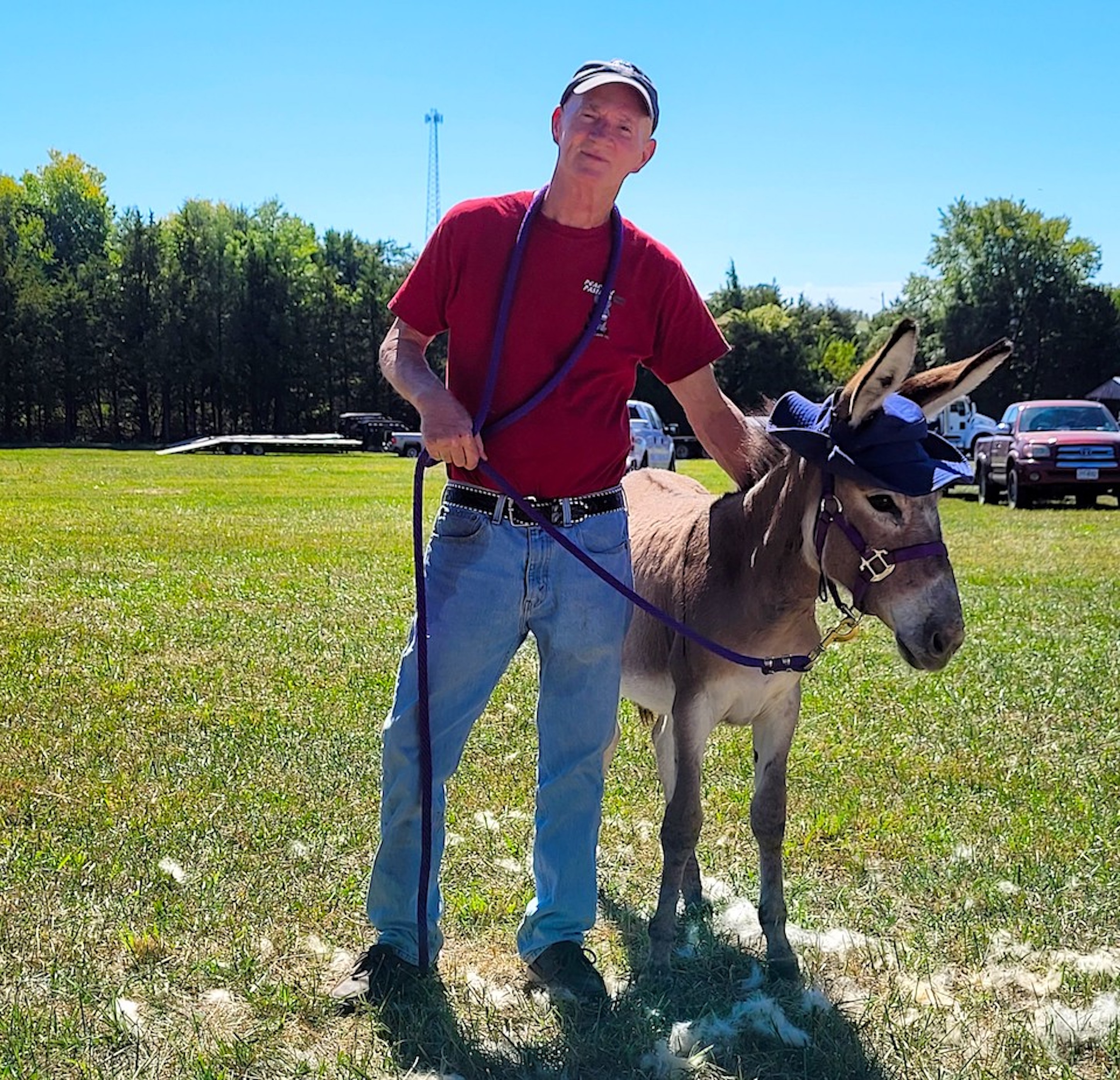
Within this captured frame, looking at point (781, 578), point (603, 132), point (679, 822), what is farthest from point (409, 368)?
point (679, 822)

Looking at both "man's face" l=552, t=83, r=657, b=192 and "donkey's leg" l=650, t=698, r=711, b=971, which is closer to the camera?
"man's face" l=552, t=83, r=657, b=192

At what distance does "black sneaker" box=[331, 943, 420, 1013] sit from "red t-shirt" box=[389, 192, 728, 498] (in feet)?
4.89

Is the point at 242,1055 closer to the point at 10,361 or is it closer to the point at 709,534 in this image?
the point at 709,534

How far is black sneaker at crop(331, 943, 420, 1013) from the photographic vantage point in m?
3.43

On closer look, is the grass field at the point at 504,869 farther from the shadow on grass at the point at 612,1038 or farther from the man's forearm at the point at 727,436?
the man's forearm at the point at 727,436

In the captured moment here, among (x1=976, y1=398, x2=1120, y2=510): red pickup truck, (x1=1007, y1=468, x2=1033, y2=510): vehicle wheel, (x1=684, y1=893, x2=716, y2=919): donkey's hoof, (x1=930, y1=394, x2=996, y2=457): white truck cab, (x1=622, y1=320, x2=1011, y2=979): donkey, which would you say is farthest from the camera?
(x1=930, y1=394, x2=996, y2=457): white truck cab

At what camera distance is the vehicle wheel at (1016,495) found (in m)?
21.9

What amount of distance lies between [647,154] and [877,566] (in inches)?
53.7

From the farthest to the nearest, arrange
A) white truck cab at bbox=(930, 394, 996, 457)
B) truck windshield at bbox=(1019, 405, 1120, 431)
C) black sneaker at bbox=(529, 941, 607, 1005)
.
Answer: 1. white truck cab at bbox=(930, 394, 996, 457)
2. truck windshield at bbox=(1019, 405, 1120, 431)
3. black sneaker at bbox=(529, 941, 607, 1005)

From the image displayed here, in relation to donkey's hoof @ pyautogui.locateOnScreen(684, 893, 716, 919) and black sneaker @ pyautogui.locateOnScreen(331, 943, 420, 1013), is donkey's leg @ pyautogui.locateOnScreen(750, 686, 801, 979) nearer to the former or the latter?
donkey's hoof @ pyautogui.locateOnScreen(684, 893, 716, 919)

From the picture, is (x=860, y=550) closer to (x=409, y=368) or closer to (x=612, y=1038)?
(x=409, y=368)

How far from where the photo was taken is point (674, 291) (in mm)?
3475

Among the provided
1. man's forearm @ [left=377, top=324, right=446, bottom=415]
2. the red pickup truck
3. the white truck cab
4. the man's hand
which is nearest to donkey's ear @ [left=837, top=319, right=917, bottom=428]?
the man's hand

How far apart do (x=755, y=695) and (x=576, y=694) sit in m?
0.62
